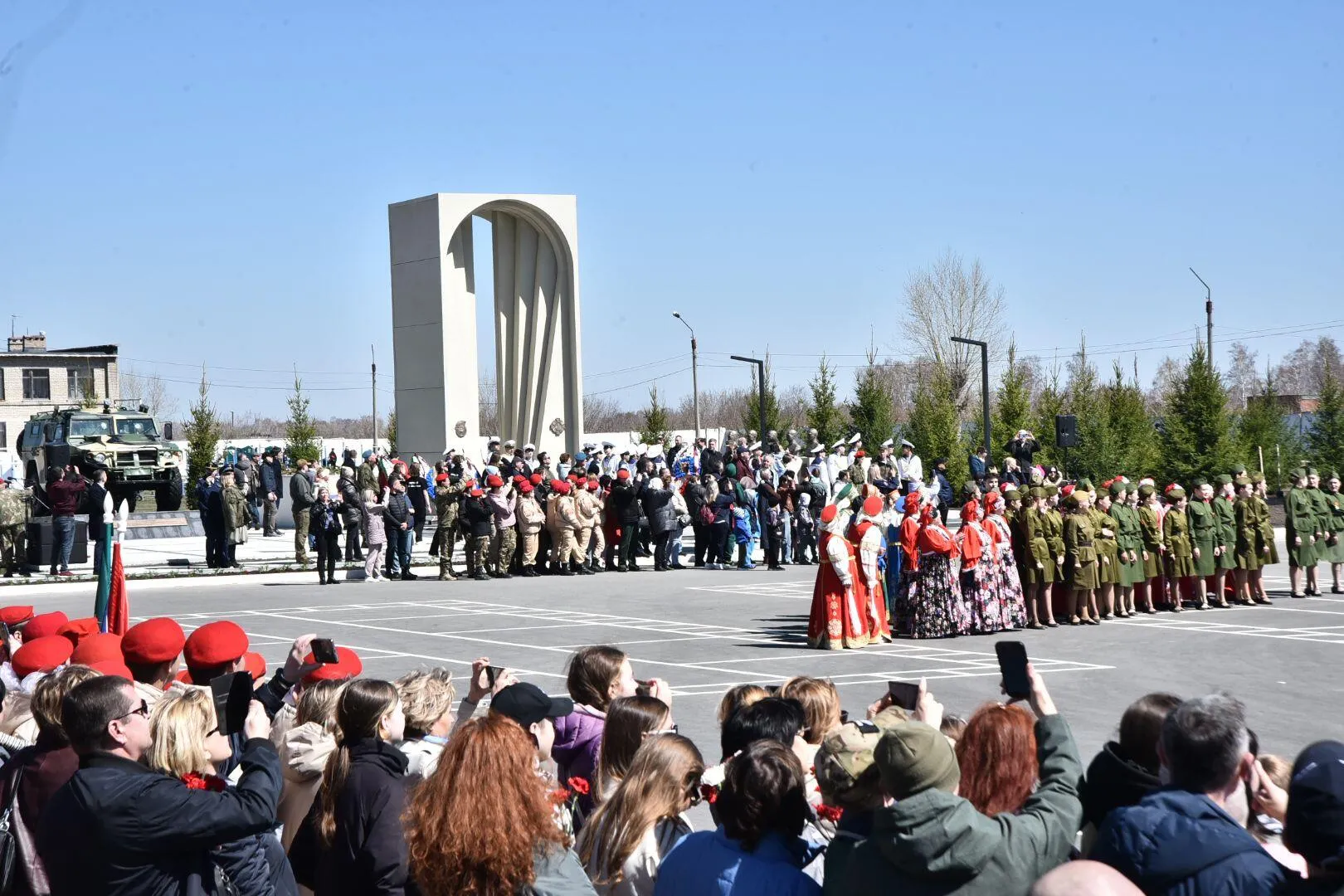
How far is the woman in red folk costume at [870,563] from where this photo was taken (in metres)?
16.1

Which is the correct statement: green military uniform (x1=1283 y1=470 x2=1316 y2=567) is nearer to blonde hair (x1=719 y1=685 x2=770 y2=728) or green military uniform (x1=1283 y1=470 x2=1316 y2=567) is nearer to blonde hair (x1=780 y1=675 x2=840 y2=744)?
blonde hair (x1=780 y1=675 x2=840 y2=744)

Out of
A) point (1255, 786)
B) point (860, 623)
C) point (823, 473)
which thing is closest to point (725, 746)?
point (1255, 786)

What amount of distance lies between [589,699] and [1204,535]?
14921 mm

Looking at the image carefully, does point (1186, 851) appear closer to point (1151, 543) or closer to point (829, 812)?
point (829, 812)

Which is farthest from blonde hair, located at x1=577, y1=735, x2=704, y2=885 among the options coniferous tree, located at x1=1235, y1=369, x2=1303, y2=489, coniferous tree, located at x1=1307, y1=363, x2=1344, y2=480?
coniferous tree, located at x1=1235, y1=369, x2=1303, y2=489

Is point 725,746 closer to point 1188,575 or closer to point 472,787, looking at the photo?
point 472,787

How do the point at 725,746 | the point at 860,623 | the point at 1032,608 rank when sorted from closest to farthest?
the point at 725,746 < the point at 860,623 < the point at 1032,608

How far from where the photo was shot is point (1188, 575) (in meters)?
19.1

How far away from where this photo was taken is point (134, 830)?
4.24 m

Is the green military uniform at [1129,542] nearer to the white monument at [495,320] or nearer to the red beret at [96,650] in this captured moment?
the red beret at [96,650]

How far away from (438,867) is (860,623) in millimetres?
12321

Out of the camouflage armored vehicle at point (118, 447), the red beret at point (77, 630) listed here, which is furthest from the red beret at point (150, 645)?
the camouflage armored vehicle at point (118, 447)

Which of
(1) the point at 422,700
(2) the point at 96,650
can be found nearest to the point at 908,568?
(2) the point at 96,650

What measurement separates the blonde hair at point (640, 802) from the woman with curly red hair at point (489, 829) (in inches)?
16.7
